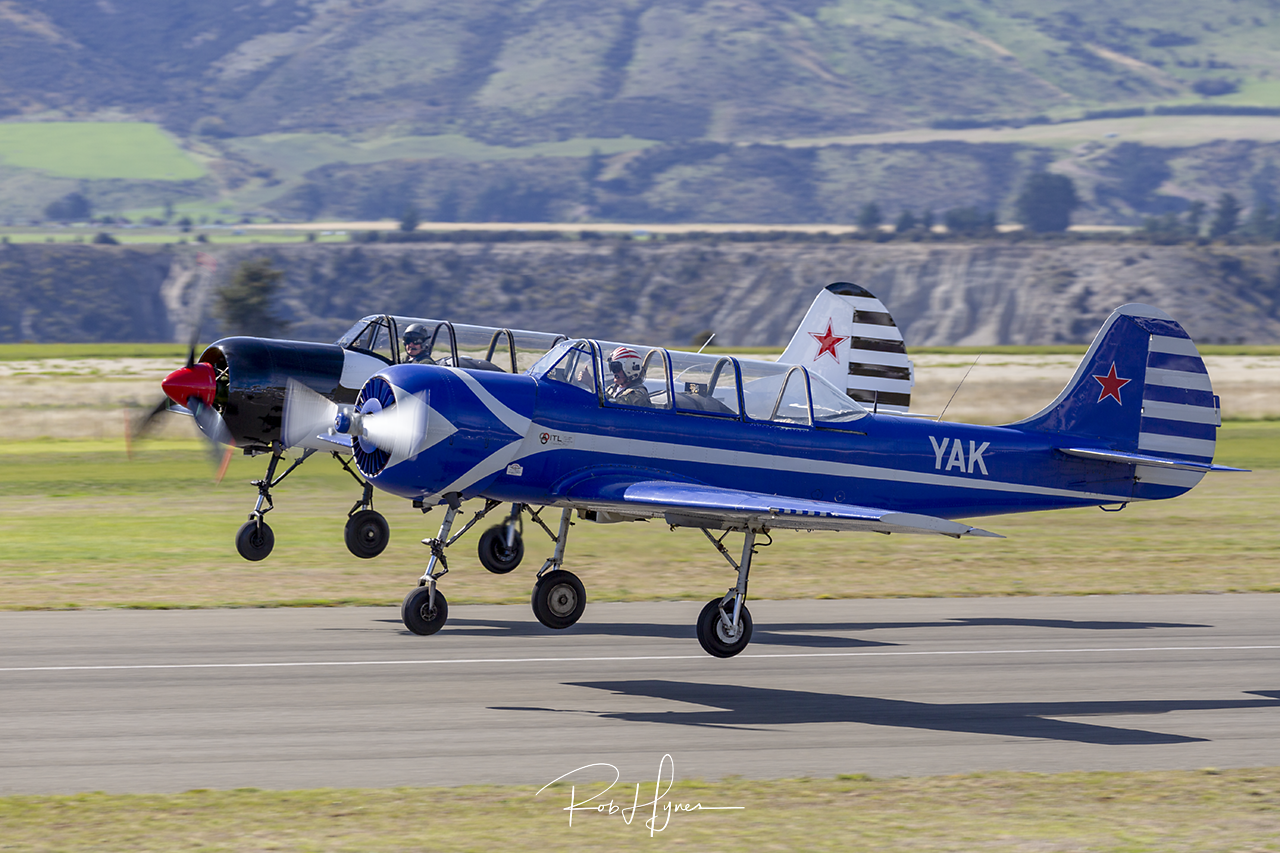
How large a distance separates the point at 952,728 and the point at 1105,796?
1.88 m

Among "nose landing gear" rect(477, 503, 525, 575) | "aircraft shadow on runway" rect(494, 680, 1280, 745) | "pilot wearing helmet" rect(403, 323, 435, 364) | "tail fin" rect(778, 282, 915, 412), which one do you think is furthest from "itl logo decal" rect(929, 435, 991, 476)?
"tail fin" rect(778, 282, 915, 412)

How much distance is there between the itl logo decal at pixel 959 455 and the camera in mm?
14977

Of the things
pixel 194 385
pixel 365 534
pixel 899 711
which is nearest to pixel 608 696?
pixel 899 711

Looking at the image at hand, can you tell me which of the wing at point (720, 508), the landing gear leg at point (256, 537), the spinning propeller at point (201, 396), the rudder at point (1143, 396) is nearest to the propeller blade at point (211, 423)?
the spinning propeller at point (201, 396)

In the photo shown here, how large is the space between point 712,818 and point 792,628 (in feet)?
23.0

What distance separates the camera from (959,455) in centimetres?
1515

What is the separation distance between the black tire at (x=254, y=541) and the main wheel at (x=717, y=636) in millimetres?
7499

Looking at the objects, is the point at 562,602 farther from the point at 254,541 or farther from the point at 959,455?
the point at 254,541

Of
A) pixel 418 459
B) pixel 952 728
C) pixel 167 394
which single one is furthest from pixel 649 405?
pixel 167 394

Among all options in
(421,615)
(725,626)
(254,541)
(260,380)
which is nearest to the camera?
(725,626)

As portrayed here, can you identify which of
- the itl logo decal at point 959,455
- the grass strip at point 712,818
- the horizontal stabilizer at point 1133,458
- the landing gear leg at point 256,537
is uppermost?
the horizontal stabilizer at point 1133,458

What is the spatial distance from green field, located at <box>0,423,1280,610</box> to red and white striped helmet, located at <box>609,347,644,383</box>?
280cm

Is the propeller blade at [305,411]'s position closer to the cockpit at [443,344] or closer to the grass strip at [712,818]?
the cockpit at [443,344]

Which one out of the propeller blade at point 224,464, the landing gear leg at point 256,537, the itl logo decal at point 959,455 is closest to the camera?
the itl logo decal at point 959,455
